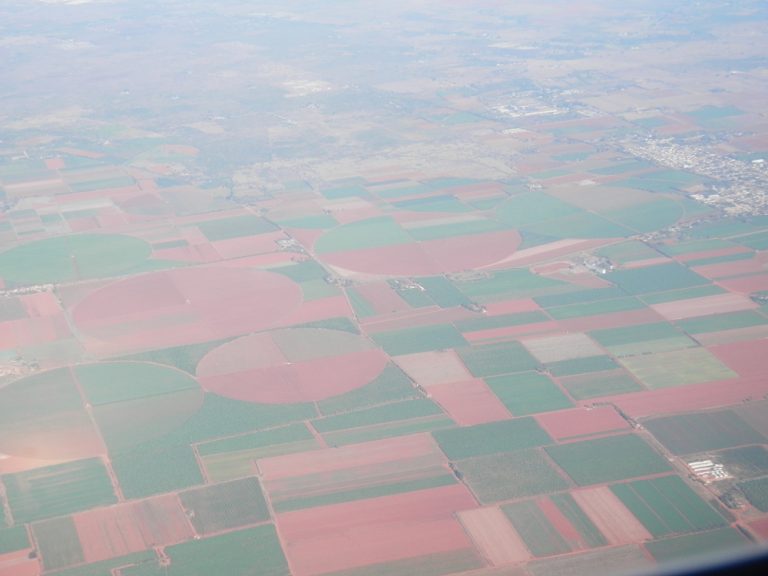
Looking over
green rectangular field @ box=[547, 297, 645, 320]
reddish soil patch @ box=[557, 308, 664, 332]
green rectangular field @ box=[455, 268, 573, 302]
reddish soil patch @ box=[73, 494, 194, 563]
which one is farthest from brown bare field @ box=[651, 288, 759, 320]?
reddish soil patch @ box=[73, 494, 194, 563]

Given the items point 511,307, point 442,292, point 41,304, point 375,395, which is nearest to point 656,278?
point 511,307

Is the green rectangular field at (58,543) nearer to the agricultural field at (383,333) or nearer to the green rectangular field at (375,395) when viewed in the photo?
the agricultural field at (383,333)

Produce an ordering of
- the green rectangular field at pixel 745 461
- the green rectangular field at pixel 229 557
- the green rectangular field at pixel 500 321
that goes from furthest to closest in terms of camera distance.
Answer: the green rectangular field at pixel 500 321 → the green rectangular field at pixel 745 461 → the green rectangular field at pixel 229 557

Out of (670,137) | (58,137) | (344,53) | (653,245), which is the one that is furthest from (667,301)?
(344,53)

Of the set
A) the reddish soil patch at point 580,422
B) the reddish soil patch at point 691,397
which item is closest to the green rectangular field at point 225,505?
the reddish soil patch at point 580,422

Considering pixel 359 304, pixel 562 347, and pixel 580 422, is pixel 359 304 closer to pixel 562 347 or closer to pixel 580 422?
pixel 562 347

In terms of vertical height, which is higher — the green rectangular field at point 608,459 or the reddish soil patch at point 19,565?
the green rectangular field at point 608,459
